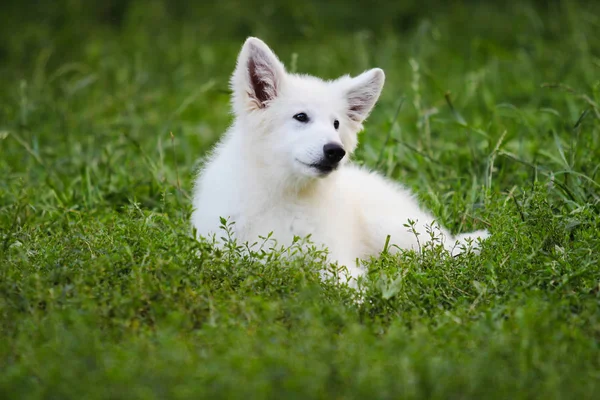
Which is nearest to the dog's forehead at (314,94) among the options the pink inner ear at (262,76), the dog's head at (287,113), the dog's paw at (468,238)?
the dog's head at (287,113)

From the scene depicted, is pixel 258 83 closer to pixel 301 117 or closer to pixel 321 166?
pixel 301 117

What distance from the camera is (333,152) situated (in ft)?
13.5

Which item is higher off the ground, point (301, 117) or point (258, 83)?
point (258, 83)

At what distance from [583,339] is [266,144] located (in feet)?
6.95

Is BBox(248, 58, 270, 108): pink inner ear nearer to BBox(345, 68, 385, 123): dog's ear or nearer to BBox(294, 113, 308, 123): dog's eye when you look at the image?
BBox(294, 113, 308, 123): dog's eye

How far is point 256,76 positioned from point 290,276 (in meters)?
1.32

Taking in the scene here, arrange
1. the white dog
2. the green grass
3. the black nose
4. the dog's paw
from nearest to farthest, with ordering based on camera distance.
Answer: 1. the green grass
2. the black nose
3. the white dog
4. the dog's paw

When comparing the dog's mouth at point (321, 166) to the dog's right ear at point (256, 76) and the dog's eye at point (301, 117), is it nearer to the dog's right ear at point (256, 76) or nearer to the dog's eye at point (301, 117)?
the dog's eye at point (301, 117)

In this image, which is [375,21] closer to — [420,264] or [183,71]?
[183,71]

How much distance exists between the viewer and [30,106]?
694cm

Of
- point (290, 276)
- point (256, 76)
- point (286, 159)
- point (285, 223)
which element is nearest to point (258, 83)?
point (256, 76)

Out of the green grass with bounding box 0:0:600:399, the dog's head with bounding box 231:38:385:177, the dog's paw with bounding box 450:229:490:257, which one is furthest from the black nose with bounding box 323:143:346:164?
the dog's paw with bounding box 450:229:490:257

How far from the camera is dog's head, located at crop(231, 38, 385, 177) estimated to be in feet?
13.7

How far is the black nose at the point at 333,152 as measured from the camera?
161 inches
